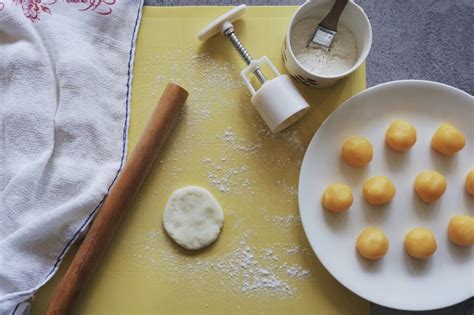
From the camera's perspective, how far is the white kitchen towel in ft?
2.63

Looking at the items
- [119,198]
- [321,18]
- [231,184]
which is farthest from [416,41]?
[119,198]

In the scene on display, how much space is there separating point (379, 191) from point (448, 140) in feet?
0.49

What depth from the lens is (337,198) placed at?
2.65 feet

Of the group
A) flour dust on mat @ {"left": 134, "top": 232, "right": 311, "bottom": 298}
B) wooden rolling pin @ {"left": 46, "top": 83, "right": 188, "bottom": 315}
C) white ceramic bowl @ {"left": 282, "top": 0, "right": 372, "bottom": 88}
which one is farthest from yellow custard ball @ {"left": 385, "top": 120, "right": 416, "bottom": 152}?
wooden rolling pin @ {"left": 46, "top": 83, "right": 188, "bottom": 315}

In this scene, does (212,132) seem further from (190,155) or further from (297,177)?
(297,177)

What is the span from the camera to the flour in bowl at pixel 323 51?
2.68 feet

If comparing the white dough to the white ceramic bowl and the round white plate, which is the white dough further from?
the white ceramic bowl

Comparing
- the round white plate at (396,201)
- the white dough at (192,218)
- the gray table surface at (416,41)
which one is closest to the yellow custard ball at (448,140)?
the round white plate at (396,201)

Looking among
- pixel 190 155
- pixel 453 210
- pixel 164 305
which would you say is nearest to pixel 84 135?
pixel 190 155

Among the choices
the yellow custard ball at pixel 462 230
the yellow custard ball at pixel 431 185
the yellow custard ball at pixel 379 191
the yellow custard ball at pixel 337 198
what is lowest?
the yellow custard ball at pixel 462 230

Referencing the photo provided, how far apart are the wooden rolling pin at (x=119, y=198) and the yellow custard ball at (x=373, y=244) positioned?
1.28 feet

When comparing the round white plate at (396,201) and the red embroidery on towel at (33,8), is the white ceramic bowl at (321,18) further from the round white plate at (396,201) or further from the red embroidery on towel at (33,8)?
the red embroidery on towel at (33,8)

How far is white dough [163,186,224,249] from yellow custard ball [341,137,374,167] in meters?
0.24

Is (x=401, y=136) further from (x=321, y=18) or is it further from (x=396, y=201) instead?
(x=321, y=18)
